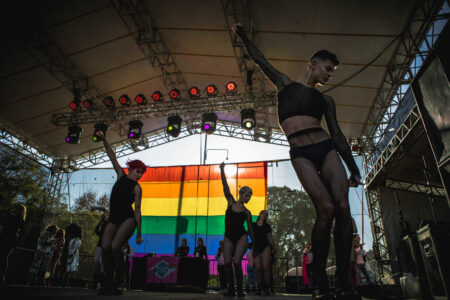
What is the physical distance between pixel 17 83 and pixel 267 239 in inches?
372

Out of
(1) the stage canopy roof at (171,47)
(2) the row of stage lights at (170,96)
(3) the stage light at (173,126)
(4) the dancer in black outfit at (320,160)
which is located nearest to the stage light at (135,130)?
(2) the row of stage lights at (170,96)

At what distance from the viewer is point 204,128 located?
31.9 ft

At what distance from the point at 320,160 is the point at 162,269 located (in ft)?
20.7

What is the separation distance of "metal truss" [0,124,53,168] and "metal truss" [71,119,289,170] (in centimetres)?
118

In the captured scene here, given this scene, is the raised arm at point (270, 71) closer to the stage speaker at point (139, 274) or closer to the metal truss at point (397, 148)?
the metal truss at point (397, 148)

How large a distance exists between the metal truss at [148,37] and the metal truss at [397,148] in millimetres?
7290

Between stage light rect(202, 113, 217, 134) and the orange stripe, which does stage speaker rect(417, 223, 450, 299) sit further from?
the orange stripe

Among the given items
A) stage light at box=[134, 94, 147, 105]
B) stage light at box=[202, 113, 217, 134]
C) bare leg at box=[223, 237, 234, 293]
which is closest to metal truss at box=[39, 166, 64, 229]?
stage light at box=[134, 94, 147, 105]

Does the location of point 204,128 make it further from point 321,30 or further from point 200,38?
point 321,30

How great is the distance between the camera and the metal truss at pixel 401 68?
636 centimetres

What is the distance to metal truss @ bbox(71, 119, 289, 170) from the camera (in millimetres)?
13094

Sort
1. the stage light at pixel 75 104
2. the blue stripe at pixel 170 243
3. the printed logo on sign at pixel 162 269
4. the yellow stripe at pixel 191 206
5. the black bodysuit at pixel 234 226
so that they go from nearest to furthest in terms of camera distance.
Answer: the black bodysuit at pixel 234 226 → the printed logo on sign at pixel 162 269 → the stage light at pixel 75 104 → the blue stripe at pixel 170 243 → the yellow stripe at pixel 191 206

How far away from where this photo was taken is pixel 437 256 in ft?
9.08

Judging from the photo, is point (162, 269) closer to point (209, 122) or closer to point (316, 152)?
point (209, 122)
